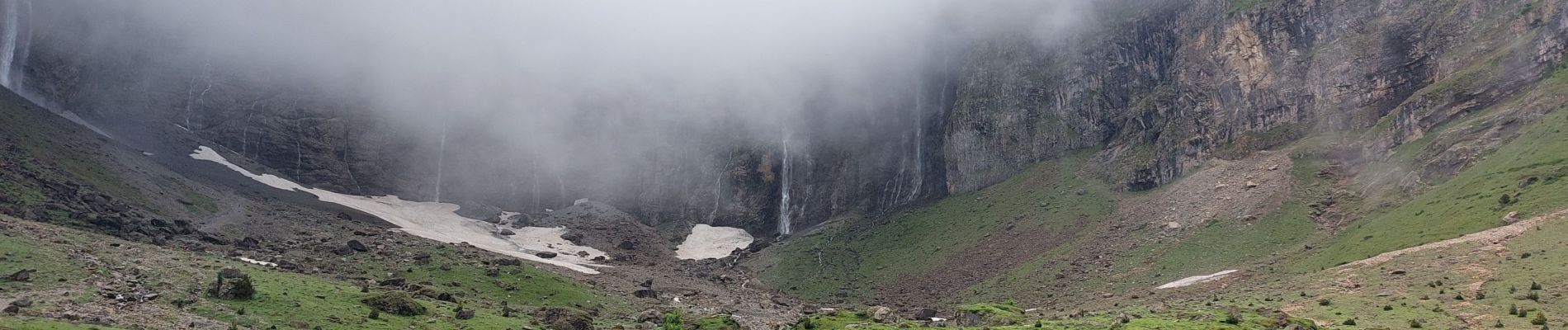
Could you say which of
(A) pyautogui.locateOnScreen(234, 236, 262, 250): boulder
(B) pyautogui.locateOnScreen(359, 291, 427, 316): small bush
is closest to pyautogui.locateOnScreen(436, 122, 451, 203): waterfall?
(A) pyautogui.locateOnScreen(234, 236, 262, 250): boulder

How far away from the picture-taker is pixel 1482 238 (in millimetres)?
56625

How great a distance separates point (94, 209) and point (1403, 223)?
379 feet

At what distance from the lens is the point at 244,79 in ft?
493

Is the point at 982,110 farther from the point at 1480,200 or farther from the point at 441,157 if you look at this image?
the point at 441,157

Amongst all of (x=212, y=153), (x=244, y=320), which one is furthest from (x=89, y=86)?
(x=244, y=320)

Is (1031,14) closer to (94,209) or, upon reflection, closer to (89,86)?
(94,209)

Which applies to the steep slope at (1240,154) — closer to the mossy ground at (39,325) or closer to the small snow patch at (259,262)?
the small snow patch at (259,262)

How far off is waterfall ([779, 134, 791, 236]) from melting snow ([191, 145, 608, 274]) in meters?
7.56

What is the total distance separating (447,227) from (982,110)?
80720 mm

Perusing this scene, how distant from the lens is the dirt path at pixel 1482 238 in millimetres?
55594

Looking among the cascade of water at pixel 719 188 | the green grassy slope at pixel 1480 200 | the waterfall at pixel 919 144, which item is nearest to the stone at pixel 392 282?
the green grassy slope at pixel 1480 200

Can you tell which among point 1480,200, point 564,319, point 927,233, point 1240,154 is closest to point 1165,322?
point 564,319

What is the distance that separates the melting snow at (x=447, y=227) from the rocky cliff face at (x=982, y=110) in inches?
287

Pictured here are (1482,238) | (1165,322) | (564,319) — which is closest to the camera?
(1165,322)
